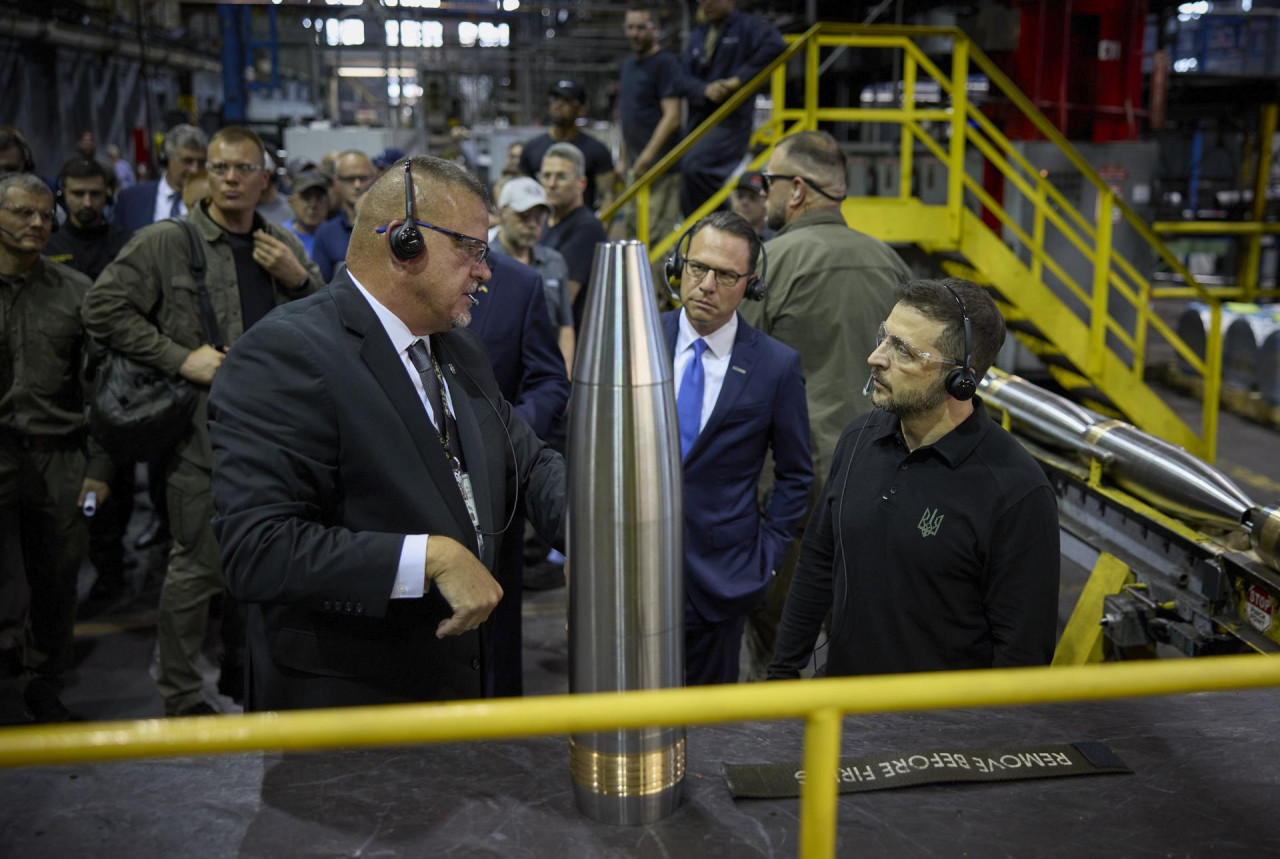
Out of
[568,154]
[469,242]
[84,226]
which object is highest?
[568,154]

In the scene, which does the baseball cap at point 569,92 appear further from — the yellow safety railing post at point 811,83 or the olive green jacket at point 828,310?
the olive green jacket at point 828,310

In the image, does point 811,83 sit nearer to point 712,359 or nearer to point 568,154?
point 568,154

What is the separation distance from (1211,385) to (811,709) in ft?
24.7

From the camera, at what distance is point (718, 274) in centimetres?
346

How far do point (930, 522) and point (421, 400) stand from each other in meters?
1.19

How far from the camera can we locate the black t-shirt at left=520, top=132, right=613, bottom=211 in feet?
24.9

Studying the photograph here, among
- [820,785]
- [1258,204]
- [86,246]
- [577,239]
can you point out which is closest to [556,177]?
[577,239]

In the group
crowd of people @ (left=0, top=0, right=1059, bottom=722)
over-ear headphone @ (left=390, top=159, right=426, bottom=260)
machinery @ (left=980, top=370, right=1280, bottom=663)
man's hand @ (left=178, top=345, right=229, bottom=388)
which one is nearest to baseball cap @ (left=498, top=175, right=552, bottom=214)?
crowd of people @ (left=0, top=0, right=1059, bottom=722)

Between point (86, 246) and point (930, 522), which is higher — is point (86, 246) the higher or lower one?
the higher one

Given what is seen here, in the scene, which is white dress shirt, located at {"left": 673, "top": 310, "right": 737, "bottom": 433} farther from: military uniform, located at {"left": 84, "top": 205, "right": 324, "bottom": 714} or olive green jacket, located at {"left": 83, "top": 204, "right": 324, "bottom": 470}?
olive green jacket, located at {"left": 83, "top": 204, "right": 324, "bottom": 470}

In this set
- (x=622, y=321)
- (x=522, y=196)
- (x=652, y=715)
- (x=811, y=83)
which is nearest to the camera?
(x=652, y=715)

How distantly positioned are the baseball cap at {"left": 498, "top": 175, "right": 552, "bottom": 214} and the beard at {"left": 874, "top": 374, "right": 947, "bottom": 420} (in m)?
3.11

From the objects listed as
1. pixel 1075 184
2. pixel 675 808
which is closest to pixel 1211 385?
pixel 1075 184

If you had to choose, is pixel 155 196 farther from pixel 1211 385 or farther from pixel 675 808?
pixel 1211 385
